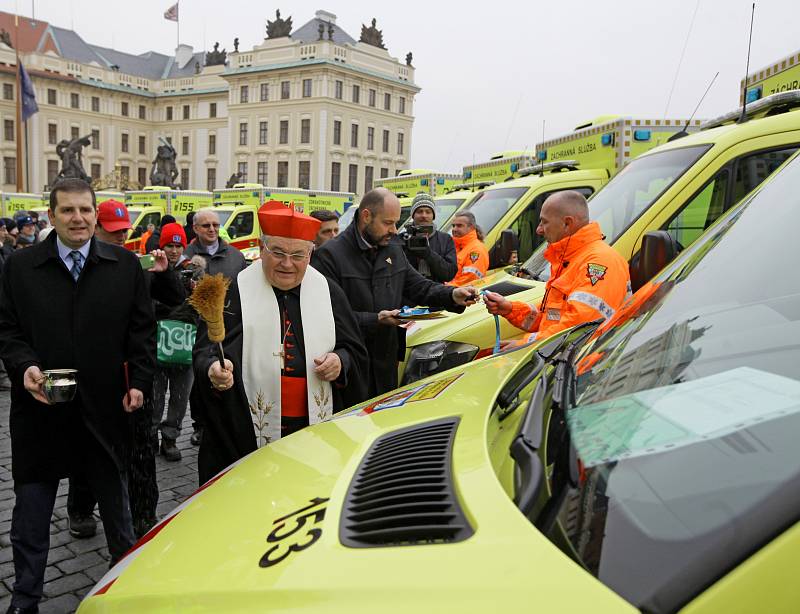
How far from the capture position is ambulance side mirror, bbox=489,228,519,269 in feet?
22.1

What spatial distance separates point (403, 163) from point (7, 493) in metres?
73.2

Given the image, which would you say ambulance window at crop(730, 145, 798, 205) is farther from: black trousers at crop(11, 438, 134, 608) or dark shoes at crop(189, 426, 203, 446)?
dark shoes at crop(189, 426, 203, 446)

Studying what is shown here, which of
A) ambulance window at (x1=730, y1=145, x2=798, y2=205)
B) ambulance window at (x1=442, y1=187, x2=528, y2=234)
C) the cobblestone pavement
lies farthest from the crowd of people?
ambulance window at (x1=442, y1=187, x2=528, y2=234)

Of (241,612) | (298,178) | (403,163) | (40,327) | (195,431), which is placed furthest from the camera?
(403,163)

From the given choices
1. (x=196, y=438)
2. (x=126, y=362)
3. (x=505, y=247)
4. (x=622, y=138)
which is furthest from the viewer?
(x=622, y=138)

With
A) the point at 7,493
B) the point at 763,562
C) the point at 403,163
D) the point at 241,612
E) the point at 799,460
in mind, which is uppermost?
the point at 403,163

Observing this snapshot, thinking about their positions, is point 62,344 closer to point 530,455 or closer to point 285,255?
point 285,255

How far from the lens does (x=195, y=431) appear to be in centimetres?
599

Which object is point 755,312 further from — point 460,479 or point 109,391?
point 109,391

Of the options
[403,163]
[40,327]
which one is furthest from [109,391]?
[403,163]

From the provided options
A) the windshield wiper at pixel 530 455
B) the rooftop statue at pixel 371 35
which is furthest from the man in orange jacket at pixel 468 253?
the rooftop statue at pixel 371 35

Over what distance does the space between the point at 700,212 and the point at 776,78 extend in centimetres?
199

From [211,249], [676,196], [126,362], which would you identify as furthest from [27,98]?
[676,196]

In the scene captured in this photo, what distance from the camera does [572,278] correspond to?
4105 millimetres
